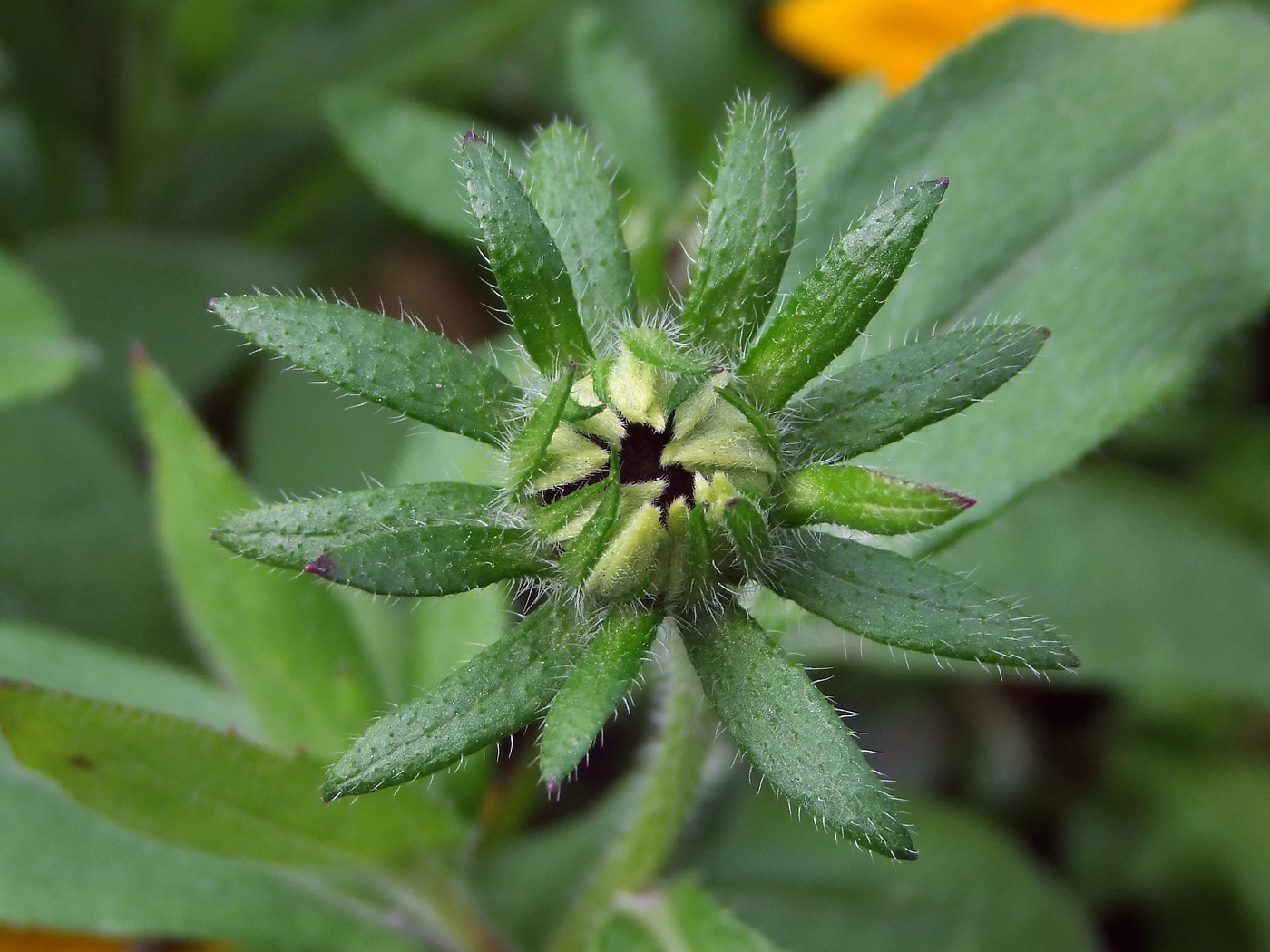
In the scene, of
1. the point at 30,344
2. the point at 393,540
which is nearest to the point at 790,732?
the point at 393,540

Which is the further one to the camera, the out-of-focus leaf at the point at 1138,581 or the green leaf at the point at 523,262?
the out-of-focus leaf at the point at 1138,581

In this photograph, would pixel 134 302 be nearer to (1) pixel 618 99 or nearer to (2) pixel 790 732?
(1) pixel 618 99

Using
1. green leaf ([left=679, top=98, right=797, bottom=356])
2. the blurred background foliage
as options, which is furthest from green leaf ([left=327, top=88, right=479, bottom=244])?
green leaf ([left=679, top=98, right=797, bottom=356])

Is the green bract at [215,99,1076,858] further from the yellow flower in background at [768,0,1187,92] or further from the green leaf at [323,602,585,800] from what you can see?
the yellow flower in background at [768,0,1187,92]

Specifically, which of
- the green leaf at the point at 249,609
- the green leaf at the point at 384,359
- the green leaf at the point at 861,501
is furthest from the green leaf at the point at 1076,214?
the green leaf at the point at 249,609

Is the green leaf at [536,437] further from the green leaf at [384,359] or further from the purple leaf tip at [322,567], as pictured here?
the purple leaf tip at [322,567]
